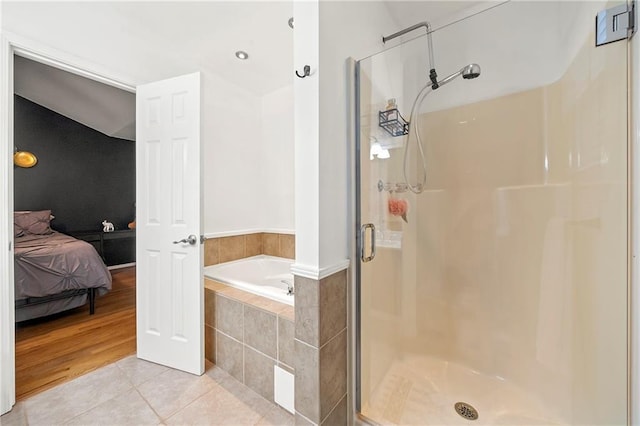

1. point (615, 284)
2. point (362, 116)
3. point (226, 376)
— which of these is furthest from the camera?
point (226, 376)

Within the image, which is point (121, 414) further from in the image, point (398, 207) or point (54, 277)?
point (398, 207)

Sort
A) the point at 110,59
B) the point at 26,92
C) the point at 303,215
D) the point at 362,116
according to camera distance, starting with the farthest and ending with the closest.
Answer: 1. the point at 26,92
2. the point at 110,59
3. the point at 362,116
4. the point at 303,215

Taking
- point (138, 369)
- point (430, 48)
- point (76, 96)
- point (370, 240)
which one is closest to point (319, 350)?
point (370, 240)

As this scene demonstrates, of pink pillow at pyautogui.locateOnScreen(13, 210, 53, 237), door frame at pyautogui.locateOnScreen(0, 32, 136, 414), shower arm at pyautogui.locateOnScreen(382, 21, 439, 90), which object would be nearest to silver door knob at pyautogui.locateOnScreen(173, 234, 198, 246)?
door frame at pyautogui.locateOnScreen(0, 32, 136, 414)

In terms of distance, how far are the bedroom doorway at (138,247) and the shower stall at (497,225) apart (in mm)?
1138

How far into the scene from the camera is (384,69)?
1482mm

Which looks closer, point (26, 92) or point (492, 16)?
point (492, 16)

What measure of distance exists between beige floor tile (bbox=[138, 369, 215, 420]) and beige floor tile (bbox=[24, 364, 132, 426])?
16 centimetres

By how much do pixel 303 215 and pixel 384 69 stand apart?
988mm

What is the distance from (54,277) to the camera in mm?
2520

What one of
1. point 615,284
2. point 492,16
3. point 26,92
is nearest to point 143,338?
point 615,284

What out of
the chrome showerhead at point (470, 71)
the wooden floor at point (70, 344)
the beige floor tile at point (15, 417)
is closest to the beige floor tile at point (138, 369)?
the wooden floor at point (70, 344)

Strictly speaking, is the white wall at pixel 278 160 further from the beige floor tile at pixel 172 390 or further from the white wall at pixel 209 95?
the beige floor tile at pixel 172 390

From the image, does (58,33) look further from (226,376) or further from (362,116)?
(226,376)
